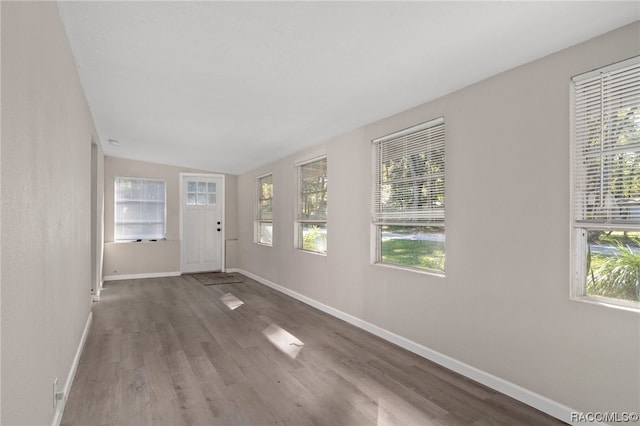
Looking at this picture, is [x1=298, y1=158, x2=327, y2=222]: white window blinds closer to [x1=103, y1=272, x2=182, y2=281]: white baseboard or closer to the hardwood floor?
the hardwood floor

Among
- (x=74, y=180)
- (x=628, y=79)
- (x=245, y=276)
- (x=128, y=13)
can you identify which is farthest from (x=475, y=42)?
(x=245, y=276)

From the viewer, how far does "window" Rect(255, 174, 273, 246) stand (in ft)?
21.5

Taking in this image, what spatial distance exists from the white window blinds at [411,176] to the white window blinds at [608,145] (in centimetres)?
103

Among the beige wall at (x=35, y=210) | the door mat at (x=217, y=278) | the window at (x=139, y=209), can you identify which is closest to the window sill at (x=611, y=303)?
the beige wall at (x=35, y=210)

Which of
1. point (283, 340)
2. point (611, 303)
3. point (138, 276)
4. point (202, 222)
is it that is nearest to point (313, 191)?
point (283, 340)

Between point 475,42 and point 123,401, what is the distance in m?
3.21

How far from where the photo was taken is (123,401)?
7.72 feet

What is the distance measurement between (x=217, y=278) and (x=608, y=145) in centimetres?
653

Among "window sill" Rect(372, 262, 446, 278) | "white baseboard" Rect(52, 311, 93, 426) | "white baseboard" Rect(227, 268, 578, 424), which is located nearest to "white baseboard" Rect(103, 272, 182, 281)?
"white baseboard" Rect(52, 311, 93, 426)

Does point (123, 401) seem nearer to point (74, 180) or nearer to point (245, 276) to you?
point (74, 180)

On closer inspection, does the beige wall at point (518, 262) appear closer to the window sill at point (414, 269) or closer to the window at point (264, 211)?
the window sill at point (414, 269)

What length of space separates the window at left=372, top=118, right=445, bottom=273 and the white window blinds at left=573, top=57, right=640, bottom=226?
40.8 inches

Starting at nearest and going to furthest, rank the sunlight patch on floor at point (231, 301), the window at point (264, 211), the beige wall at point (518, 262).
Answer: the beige wall at point (518, 262), the sunlight patch on floor at point (231, 301), the window at point (264, 211)

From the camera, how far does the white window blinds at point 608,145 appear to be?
192cm
